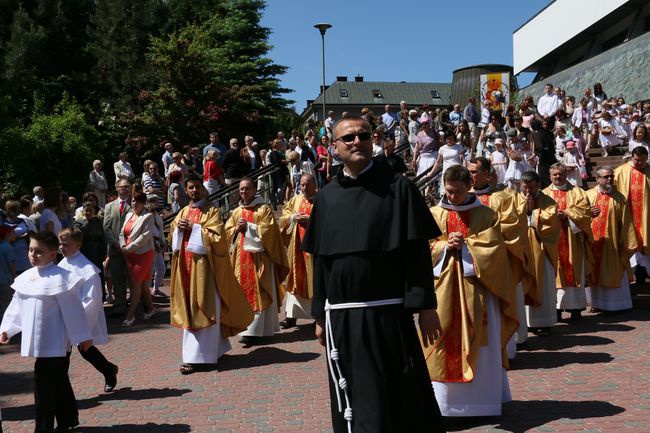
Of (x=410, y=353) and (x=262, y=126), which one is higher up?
(x=262, y=126)

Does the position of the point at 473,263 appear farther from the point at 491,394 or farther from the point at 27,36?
the point at 27,36

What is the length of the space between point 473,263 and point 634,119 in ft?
51.7

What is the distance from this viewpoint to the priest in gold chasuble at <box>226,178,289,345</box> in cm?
989

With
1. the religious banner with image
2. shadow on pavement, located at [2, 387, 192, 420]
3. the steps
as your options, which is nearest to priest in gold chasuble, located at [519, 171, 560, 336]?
shadow on pavement, located at [2, 387, 192, 420]

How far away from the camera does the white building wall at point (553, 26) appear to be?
125 ft

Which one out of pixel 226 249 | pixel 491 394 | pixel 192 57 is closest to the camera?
pixel 491 394

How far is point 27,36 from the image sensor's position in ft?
102

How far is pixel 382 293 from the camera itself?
433cm

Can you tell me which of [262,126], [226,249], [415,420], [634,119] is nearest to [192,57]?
[262,126]

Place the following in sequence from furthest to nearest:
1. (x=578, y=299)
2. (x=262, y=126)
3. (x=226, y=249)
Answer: (x=262, y=126) → (x=578, y=299) → (x=226, y=249)

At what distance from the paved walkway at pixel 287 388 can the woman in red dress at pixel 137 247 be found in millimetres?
1063

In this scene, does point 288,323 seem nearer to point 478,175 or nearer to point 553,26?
point 478,175

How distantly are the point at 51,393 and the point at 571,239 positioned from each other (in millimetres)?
7232

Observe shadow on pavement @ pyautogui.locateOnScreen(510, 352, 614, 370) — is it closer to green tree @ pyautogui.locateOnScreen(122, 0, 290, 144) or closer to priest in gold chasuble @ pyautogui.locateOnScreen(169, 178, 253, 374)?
priest in gold chasuble @ pyautogui.locateOnScreen(169, 178, 253, 374)
